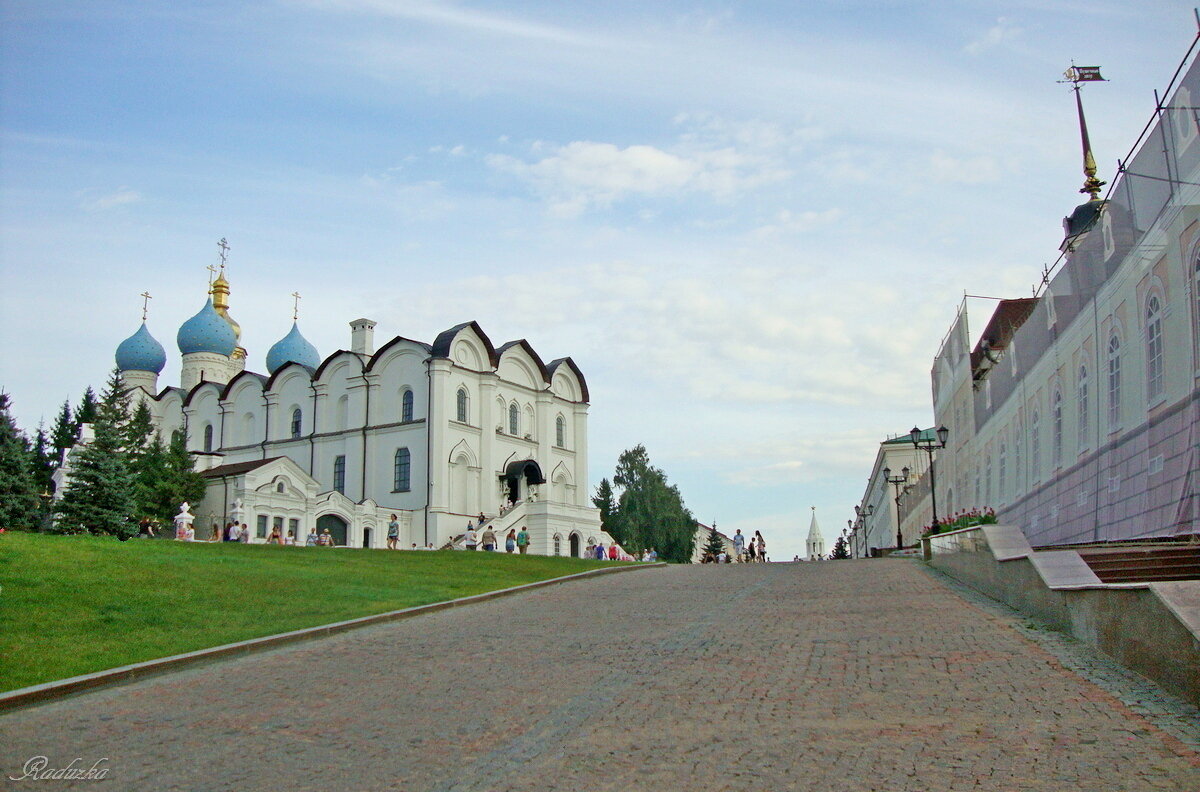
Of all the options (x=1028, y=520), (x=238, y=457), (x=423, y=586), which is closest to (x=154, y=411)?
(x=238, y=457)

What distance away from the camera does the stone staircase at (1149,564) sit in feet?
44.3

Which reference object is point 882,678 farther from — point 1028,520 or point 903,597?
point 1028,520

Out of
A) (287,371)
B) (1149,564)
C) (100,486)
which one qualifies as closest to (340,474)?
(287,371)

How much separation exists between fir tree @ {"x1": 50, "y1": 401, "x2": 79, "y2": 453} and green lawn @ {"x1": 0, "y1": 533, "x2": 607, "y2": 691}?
43.3 m

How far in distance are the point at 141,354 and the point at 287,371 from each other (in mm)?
16599

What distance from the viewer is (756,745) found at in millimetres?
8164

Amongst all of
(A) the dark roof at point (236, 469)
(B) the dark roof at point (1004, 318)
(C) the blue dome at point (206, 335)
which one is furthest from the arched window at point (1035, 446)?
(C) the blue dome at point (206, 335)

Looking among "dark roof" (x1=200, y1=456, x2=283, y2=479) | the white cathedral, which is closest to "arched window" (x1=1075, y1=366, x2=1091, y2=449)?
the white cathedral

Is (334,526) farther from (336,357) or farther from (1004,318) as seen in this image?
(1004,318)

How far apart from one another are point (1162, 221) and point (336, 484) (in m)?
47.0

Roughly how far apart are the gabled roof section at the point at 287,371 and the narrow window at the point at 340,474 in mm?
5237

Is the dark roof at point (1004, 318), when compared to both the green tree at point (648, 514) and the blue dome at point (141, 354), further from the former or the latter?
the blue dome at point (141, 354)

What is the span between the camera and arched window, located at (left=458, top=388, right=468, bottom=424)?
2213 inches

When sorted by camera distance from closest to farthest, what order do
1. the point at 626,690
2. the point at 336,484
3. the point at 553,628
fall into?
1. the point at 626,690
2. the point at 553,628
3. the point at 336,484
